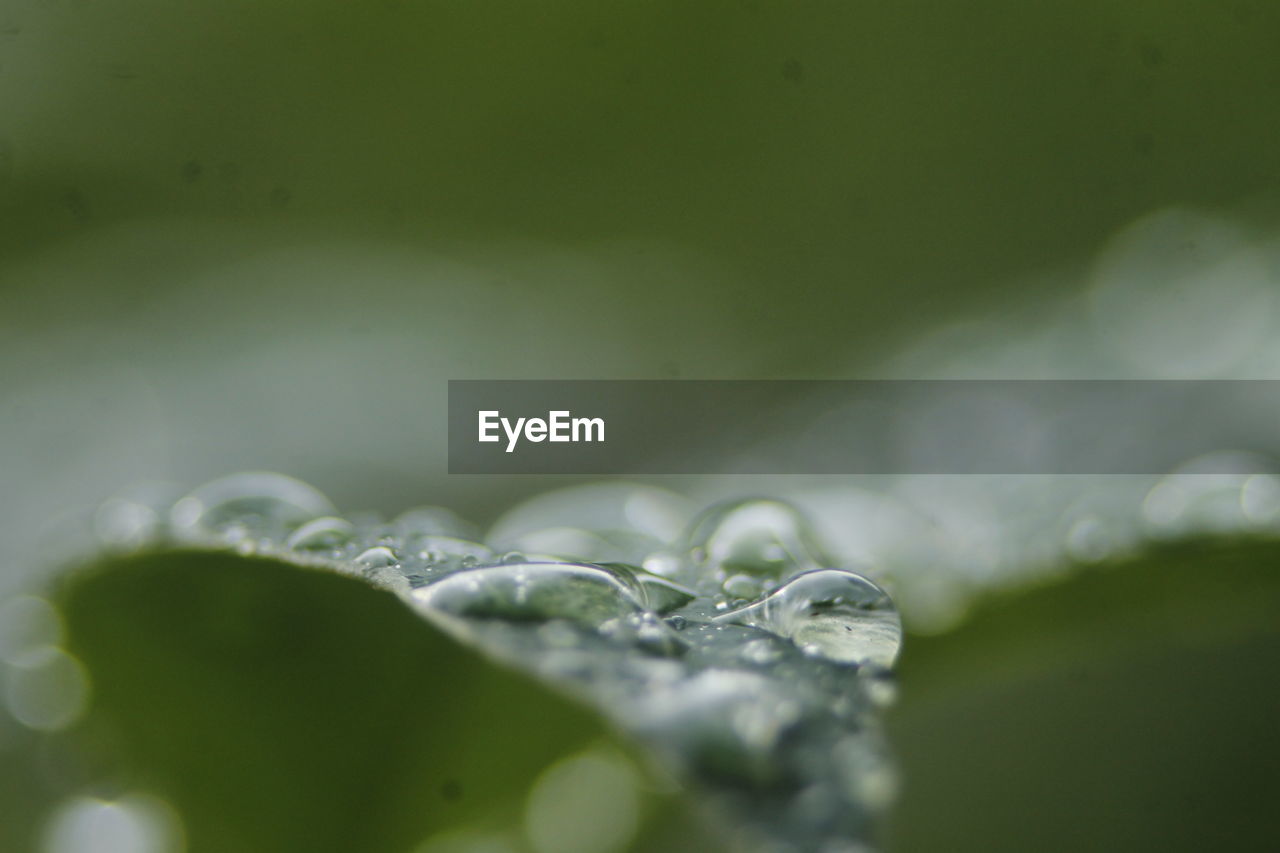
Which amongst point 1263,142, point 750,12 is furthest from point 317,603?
point 1263,142

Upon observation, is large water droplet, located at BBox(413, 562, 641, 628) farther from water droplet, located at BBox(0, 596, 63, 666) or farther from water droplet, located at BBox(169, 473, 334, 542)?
water droplet, located at BBox(0, 596, 63, 666)

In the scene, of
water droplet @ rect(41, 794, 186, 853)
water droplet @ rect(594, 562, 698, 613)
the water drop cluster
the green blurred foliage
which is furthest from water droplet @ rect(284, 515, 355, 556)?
the green blurred foliage

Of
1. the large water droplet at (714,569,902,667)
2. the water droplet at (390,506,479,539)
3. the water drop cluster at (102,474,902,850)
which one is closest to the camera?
the water drop cluster at (102,474,902,850)

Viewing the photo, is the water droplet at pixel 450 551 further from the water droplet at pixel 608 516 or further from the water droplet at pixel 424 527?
the water droplet at pixel 608 516

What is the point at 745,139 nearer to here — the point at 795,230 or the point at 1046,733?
the point at 795,230

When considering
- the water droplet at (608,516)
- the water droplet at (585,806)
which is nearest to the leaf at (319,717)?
the water droplet at (585,806)

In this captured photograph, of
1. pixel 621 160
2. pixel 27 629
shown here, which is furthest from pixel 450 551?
pixel 621 160
